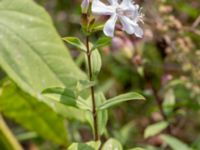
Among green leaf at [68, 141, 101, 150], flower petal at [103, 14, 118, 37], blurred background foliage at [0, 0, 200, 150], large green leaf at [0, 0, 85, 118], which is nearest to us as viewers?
flower petal at [103, 14, 118, 37]

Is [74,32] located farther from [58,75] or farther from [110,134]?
[58,75]

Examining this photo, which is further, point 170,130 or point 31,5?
point 170,130

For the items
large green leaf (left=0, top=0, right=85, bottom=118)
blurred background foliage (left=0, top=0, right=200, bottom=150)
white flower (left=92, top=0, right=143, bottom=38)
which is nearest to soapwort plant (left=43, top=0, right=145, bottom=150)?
white flower (left=92, top=0, right=143, bottom=38)

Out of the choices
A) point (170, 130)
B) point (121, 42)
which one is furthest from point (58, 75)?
point (170, 130)

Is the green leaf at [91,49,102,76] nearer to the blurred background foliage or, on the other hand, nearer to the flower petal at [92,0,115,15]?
the flower petal at [92,0,115,15]

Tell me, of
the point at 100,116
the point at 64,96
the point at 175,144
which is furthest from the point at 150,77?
the point at 64,96

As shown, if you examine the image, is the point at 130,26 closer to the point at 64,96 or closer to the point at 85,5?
the point at 85,5
